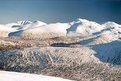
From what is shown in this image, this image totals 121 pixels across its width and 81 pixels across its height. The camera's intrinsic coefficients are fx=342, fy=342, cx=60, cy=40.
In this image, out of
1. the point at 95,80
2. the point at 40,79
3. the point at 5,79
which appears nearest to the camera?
the point at 5,79

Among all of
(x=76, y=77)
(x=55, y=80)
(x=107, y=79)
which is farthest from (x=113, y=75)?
(x=55, y=80)

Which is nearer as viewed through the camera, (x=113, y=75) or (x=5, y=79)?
(x=5, y=79)

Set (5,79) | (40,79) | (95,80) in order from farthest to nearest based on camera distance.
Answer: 1. (95,80)
2. (40,79)
3. (5,79)

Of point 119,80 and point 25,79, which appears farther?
point 119,80

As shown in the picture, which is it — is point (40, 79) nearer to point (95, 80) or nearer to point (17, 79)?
point (17, 79)

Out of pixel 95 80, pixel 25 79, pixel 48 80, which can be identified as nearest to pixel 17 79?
pixel 25 79

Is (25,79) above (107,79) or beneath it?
above

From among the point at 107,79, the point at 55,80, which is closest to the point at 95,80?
the point at 107,79

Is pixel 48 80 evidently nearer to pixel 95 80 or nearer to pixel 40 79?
pixel 40 79

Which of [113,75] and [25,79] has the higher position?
[25,79]
